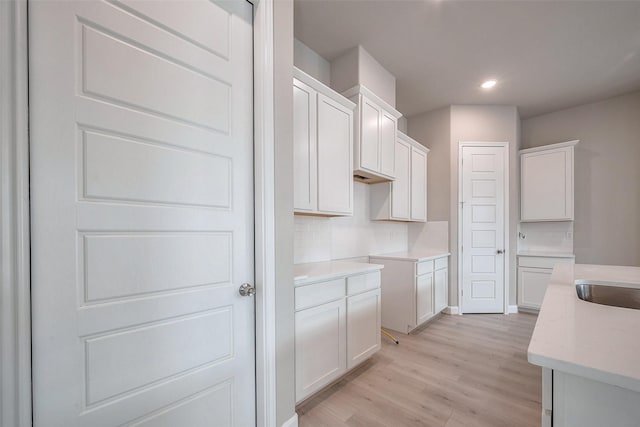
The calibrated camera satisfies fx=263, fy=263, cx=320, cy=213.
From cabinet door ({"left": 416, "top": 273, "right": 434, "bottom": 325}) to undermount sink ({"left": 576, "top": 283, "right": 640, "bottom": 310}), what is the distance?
1.55 metres

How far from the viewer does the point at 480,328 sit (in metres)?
3.26

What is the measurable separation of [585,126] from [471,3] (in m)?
3.24

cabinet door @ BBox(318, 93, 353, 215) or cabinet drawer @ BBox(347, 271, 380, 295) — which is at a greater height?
cabinet door @ BBox(318, 93, 353, 215)

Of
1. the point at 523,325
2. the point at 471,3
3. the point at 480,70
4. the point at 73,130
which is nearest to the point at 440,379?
the point at 523,325

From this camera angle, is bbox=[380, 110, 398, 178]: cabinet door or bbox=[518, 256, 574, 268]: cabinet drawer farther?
bbox=[518, 256, 574, 268]: cabinet drawer

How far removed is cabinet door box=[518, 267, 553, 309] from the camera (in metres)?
3.73

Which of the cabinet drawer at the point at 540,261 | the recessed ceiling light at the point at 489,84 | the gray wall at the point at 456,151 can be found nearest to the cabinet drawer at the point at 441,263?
the gray wall at the point at 456,151

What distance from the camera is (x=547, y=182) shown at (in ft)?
12.8

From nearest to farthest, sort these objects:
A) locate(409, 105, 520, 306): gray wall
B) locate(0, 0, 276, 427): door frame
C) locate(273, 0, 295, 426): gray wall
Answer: locate(0, 0, 276, 427): door frame, locate(273, 0, 295, 426): gray wall, locate(409, 105, 520, 306): gray wall

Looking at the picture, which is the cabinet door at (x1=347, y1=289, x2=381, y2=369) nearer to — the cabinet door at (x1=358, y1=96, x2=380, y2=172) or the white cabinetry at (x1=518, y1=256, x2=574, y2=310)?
the cabinet door at (x1=358, y1=96, x2=380, y2=172)

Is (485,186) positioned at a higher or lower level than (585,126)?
lower

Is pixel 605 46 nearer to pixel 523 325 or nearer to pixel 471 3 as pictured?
pixel 471 3

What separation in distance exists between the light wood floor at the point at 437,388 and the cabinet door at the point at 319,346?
7.8 inches

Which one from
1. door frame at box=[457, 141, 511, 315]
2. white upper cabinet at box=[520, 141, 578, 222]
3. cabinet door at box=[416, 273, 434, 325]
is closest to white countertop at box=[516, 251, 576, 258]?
door frame at box=[457, 141, 511, 315]
